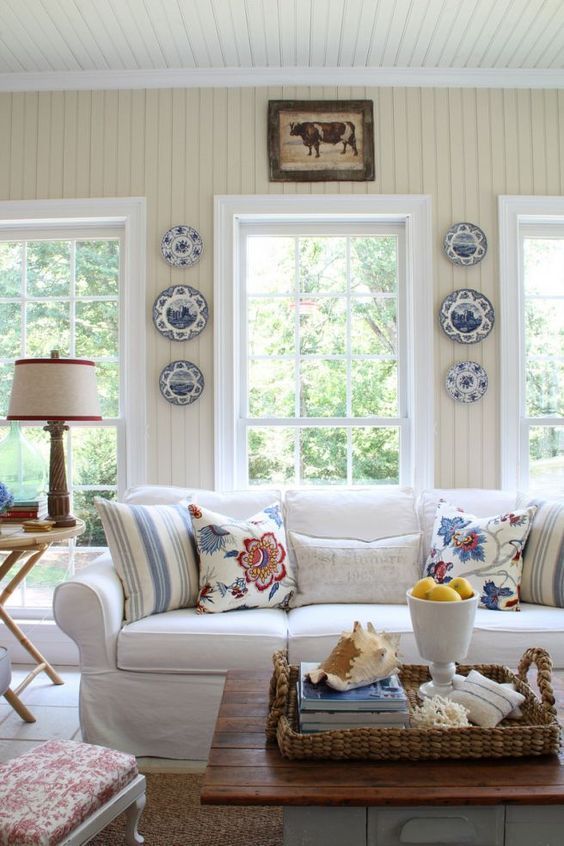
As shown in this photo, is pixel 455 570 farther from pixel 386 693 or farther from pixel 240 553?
pixel 386 693

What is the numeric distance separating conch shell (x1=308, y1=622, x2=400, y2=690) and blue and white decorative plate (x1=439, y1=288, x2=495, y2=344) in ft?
7.03

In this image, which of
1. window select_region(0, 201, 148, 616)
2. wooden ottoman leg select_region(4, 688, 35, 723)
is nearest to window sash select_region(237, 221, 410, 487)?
window select_region(0, 201, 148, 616)

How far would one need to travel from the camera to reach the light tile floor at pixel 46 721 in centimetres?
238

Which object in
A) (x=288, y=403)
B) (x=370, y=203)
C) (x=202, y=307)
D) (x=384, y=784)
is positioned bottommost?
(x=384, y=784)

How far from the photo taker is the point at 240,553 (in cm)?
269

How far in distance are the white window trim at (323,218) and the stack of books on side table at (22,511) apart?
0.91 m

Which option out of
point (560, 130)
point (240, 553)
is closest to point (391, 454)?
point (240, 553)

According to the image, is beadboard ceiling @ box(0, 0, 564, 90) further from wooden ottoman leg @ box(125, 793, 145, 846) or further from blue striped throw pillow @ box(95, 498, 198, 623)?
wooden ottoman leg @ box(125, 793, 145, 846)

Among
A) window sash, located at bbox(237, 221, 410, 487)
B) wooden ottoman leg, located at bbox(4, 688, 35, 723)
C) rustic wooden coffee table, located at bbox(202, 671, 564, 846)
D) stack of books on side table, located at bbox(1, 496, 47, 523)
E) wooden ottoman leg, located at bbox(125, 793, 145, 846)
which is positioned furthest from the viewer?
window sash, located at bbox(237, 221, 410, 487)

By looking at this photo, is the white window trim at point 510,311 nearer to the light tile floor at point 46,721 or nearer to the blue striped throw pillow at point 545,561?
the blue striped throw pillow at point 545,561

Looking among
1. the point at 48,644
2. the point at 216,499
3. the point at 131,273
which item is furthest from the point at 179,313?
the point at 48,644

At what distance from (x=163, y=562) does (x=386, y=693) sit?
1320 millimetres

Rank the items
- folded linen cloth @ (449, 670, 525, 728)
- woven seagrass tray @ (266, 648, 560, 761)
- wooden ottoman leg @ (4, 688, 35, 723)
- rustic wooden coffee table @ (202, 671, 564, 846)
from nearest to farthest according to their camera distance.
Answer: rustic wooden coffee table @ (202, 671, 564, 846) → woven seagrass tray @ (266, 648, 560, 761) → folded linen cloth @ (449, 670, 525, 728) → wooden ottoman leg @ (4, 688, 35, 723)

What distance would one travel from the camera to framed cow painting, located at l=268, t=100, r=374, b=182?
339 centimetres
